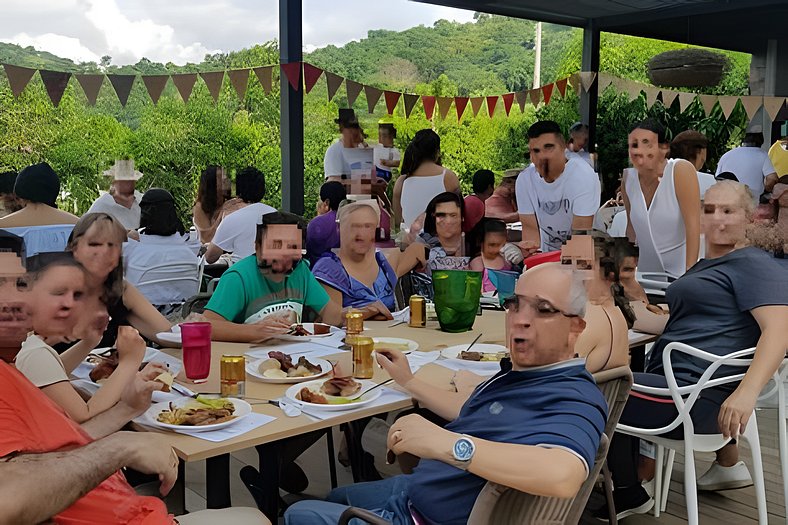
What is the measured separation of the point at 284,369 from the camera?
2.39 meters

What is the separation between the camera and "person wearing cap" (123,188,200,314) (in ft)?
13.7

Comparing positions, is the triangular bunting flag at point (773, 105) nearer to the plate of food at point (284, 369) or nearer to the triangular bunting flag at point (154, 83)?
the triangular bunting flag at point (154, 83)

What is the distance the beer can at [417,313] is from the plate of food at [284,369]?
76cm

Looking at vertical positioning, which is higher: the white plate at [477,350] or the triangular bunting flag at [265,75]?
the triangular bunting flag at [265,75]

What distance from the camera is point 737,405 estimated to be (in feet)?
8.28

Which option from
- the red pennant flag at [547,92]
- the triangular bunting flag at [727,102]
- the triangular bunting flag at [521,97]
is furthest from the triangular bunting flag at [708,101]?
the triangular bunting flag at [521,97]

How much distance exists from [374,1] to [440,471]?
16.4 meters

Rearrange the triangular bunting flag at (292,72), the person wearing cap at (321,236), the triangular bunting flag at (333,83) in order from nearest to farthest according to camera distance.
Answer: the person wearing cap at (321,236), the triangular bunting flag at (292,72), the triangular bunting flag at (333,83)

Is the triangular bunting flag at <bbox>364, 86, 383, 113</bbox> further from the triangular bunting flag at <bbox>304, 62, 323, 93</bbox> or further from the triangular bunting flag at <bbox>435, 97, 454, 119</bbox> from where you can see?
the triangular bunting flag at <bbox>435, 97, 454, 119</bbox>

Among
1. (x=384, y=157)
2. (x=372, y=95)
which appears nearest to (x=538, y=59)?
(x=372, y=95)

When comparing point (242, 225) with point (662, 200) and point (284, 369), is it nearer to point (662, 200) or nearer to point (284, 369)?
point (662, 200)

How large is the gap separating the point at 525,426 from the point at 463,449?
0.14 metres

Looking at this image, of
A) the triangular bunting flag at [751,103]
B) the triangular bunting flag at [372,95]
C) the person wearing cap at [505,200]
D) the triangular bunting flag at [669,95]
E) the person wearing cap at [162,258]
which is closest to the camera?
the person wearing cap at [162,258]

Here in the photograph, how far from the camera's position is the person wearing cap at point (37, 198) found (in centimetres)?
421
